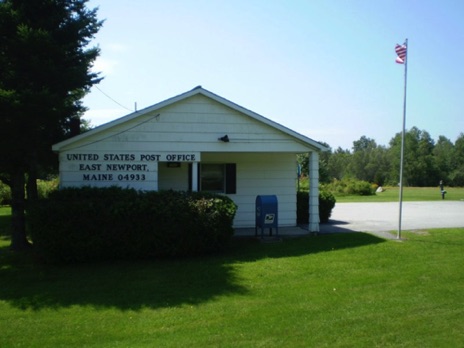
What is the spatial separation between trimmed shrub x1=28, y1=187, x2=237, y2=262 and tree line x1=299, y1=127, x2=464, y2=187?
6018 centimetres

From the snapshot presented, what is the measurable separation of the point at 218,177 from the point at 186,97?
142 inches

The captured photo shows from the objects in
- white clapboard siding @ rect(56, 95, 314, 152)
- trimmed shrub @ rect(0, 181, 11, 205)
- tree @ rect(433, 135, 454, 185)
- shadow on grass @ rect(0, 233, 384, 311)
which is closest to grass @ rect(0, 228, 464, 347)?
shadow on grass @ rect(0, 233, 384, 311)

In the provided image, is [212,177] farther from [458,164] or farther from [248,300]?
[458,164]

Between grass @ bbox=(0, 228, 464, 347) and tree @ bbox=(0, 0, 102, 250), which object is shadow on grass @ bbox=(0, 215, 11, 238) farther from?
grass @ bbox=(0, 228, 464, 347)

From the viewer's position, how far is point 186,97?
12.1m

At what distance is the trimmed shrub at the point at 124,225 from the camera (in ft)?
31.3

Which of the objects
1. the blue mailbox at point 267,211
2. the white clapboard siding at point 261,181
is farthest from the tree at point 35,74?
the blue mailbox at point 267,211

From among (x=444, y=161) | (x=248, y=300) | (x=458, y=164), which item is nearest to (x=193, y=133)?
(x=248, y=300)

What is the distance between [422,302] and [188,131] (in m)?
7.51

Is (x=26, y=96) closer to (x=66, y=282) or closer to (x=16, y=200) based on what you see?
(x=16, y=200)

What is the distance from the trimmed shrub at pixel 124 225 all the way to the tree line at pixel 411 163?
60.2 meters

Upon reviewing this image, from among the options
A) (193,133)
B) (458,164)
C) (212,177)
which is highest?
(458,164)

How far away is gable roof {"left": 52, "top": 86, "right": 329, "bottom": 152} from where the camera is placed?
37.2ft

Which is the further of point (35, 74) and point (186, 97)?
point (186, 97)
